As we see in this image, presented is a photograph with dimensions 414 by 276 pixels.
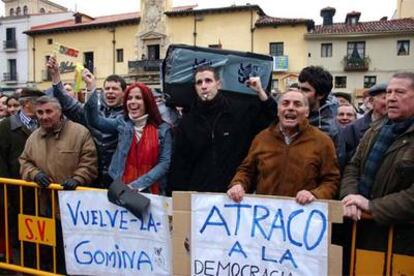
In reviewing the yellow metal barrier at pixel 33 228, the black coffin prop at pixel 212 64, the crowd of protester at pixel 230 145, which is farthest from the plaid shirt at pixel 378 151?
the yellow metal barrier at pixel 33 228

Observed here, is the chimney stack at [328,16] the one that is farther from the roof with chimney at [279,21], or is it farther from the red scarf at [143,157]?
the red scarf at [143,157]

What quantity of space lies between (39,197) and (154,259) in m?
1.21

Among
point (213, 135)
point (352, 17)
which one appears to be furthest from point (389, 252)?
point (352, 17)

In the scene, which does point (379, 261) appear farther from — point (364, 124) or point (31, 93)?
point (31, 93)

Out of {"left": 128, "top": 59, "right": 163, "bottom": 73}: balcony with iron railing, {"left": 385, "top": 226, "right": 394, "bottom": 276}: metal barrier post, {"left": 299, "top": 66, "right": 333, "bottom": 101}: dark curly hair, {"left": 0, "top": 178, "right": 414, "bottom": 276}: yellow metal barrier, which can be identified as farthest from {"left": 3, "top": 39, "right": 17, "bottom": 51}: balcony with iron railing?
{"left": 385, "top": 226, "right": 394, "bottom": 276}: metal barrier post

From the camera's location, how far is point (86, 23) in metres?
40.8

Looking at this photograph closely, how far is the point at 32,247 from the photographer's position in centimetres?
387

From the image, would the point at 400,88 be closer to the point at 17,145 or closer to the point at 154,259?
the point at 154,259

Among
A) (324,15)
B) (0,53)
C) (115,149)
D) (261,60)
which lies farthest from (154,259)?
(0,53)

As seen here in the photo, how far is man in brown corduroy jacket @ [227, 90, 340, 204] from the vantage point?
285 cm

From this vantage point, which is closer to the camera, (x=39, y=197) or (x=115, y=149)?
(x=39, y=197)

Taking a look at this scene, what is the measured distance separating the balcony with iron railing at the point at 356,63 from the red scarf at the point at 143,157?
105ft

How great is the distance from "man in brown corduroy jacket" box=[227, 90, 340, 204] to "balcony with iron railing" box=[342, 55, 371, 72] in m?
32.0

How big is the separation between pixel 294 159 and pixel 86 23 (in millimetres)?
41088
